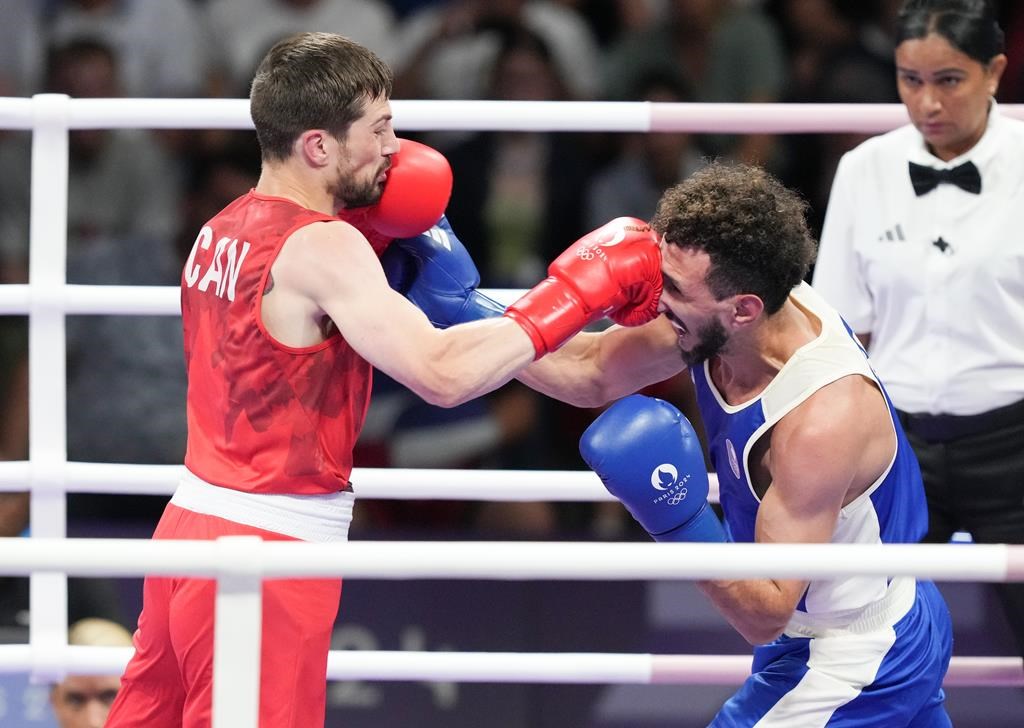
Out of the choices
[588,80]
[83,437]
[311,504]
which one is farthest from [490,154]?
[311,504]

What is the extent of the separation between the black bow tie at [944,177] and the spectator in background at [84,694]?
6.51ft

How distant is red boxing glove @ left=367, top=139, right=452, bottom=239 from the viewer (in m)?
2.37

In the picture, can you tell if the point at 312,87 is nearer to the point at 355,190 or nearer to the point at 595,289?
the point at 355,190

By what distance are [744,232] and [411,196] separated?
0.54 meters

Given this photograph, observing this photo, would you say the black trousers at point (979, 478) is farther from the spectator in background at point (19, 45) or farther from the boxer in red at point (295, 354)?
Result: the spectator in background at point (19, 45)

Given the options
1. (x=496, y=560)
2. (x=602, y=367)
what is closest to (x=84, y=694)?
(x=602, y=367)

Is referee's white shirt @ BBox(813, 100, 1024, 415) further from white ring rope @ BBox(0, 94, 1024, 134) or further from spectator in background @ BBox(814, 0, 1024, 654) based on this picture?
white ring rope @ BBox(0, 94, 1024, 134)

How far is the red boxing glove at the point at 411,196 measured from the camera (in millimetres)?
2371

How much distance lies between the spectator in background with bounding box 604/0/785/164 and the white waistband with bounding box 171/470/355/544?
2992 millimetres

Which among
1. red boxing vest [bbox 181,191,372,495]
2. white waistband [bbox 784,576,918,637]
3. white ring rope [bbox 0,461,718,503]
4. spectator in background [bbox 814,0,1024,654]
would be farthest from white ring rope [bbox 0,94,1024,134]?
white waistband [bbox 784,576,918,637]

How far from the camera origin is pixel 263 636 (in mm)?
2158

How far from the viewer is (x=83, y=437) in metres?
4.41

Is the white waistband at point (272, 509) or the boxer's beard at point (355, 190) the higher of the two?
the boxer's beard at point (355, 190)

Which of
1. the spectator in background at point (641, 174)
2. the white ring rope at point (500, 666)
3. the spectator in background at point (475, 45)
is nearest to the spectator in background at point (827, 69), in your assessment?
the spectator in background at point (641, 174)
